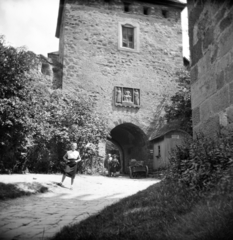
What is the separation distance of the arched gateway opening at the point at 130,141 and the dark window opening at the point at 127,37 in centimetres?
478

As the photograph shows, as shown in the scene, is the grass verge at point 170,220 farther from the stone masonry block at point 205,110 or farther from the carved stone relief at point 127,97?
the carved stone relief at point 127,97

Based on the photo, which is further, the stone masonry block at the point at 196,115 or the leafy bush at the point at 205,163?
the stone masonry block at the point at 196,115

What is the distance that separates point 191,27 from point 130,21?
1466 centimetres

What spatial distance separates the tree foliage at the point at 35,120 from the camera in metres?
6.86

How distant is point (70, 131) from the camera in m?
13.4

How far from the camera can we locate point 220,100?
11.1 ft

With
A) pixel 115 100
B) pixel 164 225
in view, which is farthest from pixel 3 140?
pixel 115 100

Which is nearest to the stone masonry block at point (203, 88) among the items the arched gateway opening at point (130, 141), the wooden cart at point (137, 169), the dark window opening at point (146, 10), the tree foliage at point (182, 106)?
the wooden cart at point (137, 169)

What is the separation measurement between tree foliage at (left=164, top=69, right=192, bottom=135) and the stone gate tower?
708 mm

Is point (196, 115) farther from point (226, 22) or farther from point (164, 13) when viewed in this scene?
point (164, 13)

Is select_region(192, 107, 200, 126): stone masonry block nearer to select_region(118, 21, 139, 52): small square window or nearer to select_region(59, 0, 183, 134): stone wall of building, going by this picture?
select_region(59, 0, 183, 134): stone wall of building

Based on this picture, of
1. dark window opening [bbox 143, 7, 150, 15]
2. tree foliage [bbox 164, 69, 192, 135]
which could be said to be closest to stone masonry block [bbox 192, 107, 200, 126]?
tree foliage [bbox 164, 69, 192, 135]

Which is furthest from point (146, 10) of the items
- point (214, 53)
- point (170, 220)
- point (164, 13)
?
point (170, 220)

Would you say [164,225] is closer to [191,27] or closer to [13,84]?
[191,27]
